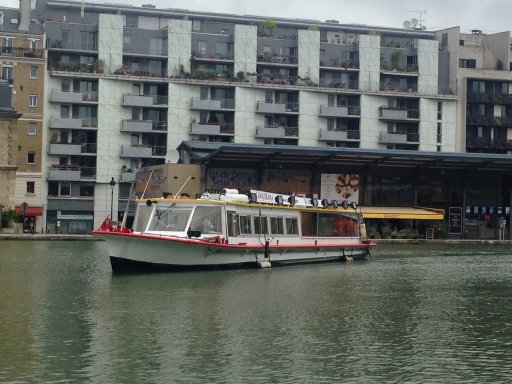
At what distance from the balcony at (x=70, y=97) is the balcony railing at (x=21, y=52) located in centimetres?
417

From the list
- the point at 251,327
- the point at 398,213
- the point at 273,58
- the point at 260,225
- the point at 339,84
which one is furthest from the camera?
the point at 339,84

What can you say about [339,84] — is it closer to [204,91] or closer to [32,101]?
[204,91]

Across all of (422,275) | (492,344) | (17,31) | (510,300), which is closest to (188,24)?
(17,31)

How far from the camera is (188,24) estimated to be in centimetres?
11375

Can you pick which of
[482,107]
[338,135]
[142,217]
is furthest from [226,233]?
[482,107]

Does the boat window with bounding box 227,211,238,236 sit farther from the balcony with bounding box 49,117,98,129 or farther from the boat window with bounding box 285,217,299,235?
the balcony with bounding box 49,117,98,129

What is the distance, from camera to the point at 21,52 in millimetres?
108312

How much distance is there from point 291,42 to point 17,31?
30780 mm

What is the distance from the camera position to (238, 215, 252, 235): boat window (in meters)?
49.8

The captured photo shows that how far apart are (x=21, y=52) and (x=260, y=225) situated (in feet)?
209

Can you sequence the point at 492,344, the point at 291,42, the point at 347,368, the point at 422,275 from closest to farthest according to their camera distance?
the point at 347,368
the point at 492,344
the point at 422,275
the point at 291,42

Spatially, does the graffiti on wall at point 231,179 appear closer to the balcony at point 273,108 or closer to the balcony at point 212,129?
the balcony at point 212,129

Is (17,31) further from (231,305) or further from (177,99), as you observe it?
(231,305)

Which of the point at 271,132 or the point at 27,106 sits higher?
the point at 27,106
